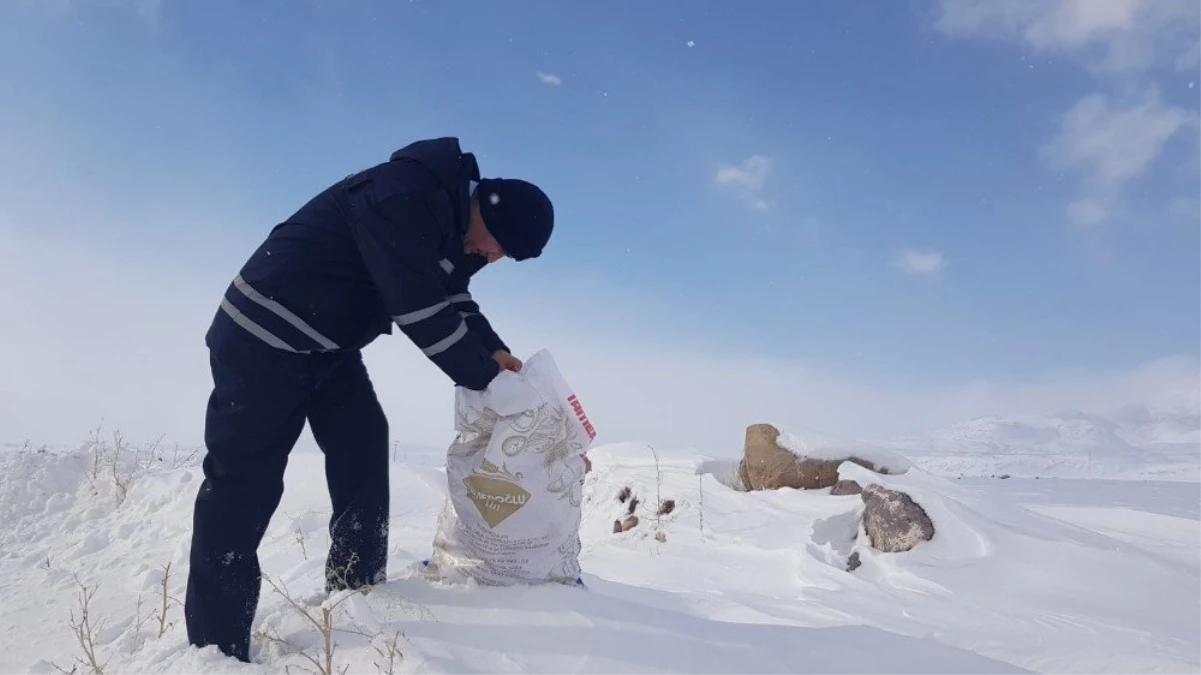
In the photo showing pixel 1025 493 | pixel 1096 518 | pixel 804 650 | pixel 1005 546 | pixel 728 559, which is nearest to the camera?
pixel 804 650

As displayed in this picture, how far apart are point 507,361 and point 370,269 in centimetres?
51

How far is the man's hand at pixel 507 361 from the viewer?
7.18 feet

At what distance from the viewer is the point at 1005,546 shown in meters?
3.55

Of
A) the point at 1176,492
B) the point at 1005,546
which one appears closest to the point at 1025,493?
the point at 1176,492

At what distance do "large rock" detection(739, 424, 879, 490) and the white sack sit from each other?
3.93 metres

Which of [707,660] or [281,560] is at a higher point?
[707,660]

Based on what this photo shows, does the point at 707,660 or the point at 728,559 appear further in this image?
the point at 728,559

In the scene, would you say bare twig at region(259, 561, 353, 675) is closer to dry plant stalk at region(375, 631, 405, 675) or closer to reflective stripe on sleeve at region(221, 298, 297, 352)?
dry plant stalk at region(375, 631, 405, 675)

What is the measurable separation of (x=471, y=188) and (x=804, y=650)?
5.21 feet

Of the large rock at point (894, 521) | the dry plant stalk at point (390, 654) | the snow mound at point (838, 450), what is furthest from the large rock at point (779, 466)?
the dry plant stalk at point (390, 654)

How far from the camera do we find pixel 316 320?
76.8 inches

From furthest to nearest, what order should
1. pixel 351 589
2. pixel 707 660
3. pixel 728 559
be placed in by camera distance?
pixel 728 559 → pixel 351 589 → pixel 707 660

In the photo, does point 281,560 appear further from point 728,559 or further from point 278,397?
point 728,559

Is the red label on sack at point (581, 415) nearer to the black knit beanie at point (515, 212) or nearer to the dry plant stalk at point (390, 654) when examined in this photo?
the black knit beanie at point (515, 212)
